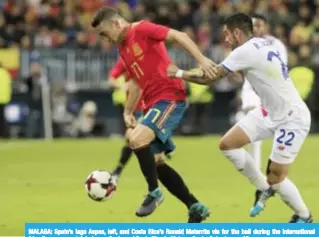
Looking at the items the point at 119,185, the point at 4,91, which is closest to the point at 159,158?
the point at 119,185

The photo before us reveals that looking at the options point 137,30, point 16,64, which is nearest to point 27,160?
point 16,64

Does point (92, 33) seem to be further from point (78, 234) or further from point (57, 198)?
point (78, 234)

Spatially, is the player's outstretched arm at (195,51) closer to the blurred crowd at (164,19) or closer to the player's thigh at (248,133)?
the player's thigh at (248,133)

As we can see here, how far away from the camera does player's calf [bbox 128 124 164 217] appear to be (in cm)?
1171

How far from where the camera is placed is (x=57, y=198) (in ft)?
49.2

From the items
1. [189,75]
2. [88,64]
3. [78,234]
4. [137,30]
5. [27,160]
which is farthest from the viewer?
[88,64]

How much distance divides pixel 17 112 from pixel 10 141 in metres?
1.11

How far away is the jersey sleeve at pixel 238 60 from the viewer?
36.8ft

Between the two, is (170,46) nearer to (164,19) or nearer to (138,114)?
(164,19)

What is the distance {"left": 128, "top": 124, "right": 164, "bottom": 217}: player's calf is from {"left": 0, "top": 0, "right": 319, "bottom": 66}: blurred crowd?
1612 centimetres

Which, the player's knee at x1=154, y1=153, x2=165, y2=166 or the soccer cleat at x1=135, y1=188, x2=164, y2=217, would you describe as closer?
the soccer cleat at x1=135, y1=188, x2=164, y2=217

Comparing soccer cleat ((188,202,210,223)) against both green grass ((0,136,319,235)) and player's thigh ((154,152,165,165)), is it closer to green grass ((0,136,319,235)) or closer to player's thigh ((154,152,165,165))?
player's thigh ((154,152,165,165))

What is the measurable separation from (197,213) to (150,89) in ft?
4.61

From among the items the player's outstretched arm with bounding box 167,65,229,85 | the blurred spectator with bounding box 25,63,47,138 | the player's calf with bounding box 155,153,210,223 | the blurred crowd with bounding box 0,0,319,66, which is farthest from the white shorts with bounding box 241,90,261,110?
the blurred spectator with bounding box 25,63,47,138
